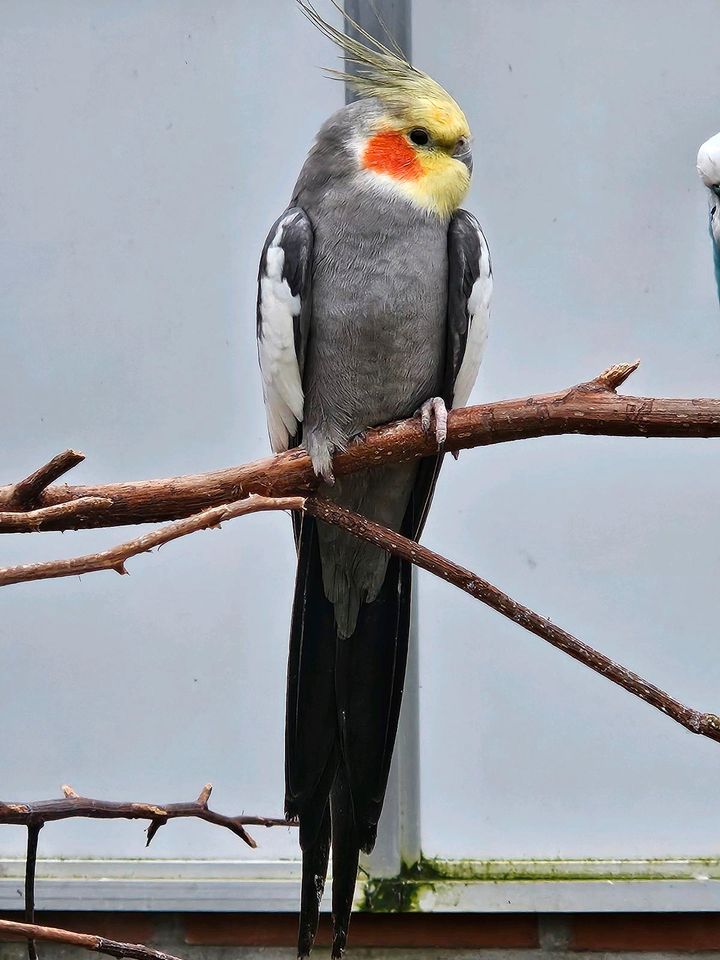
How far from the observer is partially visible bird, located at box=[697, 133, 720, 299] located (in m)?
1.15

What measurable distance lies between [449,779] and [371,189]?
899 mm

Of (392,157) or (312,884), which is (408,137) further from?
(312,884)

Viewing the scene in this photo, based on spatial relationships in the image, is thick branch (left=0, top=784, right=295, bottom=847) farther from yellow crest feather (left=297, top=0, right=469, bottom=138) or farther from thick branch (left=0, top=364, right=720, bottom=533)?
yellow crest feather (left=297, top=0, right=469, bottom=138)

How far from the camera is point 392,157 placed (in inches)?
37.3

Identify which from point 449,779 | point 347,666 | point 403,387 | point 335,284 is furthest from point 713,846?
point 335,284

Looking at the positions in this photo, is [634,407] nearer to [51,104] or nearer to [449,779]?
[449,779]

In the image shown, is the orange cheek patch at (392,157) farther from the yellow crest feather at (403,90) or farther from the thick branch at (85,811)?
the thick branch at (85,811)

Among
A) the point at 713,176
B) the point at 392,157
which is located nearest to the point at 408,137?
the point at 392,157

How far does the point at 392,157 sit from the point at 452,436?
0.31 m

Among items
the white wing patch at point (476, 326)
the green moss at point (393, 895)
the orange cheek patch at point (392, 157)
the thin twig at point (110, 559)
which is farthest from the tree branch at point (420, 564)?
the green moss at point (393, 895)

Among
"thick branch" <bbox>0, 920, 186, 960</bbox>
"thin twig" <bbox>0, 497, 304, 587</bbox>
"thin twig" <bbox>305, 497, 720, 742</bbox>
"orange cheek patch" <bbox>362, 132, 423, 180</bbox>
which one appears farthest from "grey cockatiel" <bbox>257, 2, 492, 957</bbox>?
"thin twig" <bbox>0, 497, 304, 587</bbox>

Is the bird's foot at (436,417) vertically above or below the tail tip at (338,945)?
above

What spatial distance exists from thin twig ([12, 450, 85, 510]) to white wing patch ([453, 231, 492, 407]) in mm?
422

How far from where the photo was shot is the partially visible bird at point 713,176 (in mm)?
1151
